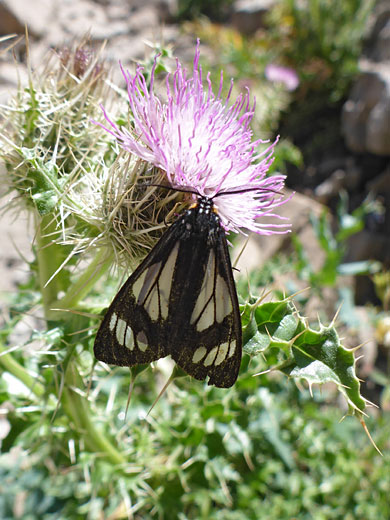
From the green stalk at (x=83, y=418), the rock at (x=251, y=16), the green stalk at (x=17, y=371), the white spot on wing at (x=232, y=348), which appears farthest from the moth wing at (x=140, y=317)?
the rock at (x=251, y=16)

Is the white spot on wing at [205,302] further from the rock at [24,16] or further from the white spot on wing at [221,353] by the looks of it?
the rock at [24,16]

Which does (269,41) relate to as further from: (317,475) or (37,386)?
(37,386)

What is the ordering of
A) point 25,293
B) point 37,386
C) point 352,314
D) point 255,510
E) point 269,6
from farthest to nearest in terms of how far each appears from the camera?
point 269,6, point 352,314, point 255,510, point 25,293, point 37,386

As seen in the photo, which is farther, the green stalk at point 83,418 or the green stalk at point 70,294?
the green stalk at point 83,418

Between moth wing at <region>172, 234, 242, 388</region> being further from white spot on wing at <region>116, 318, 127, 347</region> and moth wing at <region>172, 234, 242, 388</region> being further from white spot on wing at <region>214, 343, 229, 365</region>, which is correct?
white spot on wing at <region>116, 318, 127, 347</region>

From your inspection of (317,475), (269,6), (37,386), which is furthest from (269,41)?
(37,386)
